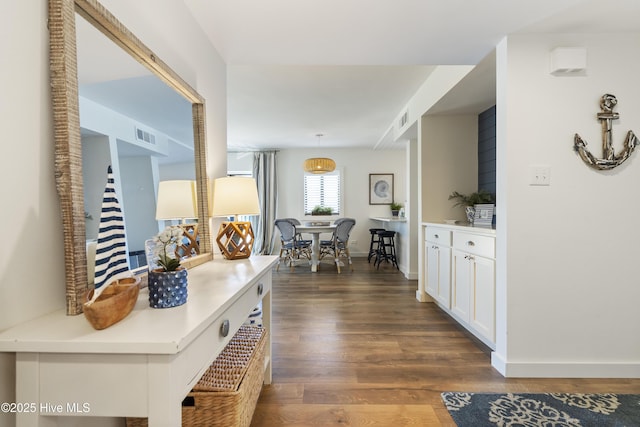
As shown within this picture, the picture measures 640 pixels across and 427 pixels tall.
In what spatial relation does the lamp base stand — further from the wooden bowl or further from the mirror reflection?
the wooden bowl

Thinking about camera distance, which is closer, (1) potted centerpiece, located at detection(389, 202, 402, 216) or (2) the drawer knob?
(2) the drawer knob

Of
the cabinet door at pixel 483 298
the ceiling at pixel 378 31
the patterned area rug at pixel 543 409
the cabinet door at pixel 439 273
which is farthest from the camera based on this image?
the cabinet door at pixel 439 273

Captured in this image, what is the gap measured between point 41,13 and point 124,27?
0.32 meters

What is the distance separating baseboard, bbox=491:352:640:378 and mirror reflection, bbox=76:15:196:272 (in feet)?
7.40

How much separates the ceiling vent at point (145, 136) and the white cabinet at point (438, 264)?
2.56 m

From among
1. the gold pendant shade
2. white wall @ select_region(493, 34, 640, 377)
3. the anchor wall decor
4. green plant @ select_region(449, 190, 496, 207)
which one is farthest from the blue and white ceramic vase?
the gold pendant shade

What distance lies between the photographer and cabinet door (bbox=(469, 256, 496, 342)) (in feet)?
7.15

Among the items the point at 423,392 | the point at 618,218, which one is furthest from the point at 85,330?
the point at 618,218

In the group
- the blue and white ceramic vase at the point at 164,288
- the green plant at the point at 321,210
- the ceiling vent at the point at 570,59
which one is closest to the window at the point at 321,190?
the green plant at the point at 321,210

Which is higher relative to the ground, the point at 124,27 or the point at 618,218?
the point at 124,27

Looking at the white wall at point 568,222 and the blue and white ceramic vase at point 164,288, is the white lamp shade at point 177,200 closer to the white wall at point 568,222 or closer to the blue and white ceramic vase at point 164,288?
the blue and white ceramic vase at point 164,288

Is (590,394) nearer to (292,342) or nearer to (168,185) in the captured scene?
(292,342)

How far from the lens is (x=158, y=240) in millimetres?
1033

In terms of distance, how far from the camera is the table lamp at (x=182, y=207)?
141 centimetres
